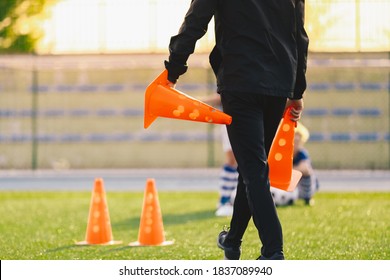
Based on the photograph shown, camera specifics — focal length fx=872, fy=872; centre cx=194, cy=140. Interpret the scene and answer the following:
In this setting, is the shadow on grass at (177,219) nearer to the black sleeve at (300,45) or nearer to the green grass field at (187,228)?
the green grass field at (187,228)

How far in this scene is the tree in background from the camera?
2822cm

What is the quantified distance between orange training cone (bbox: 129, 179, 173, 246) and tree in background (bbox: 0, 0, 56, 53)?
21.9 metres

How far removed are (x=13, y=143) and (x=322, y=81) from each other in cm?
668

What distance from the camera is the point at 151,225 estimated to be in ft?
21.6

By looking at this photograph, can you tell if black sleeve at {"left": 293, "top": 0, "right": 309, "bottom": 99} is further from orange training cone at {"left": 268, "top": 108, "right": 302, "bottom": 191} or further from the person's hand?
orange training cone at {"left": 268, "top": 108, "right": 302, "bottom": 191}

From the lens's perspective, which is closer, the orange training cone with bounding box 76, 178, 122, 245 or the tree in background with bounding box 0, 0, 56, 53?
the orange training cone with bounding box 76, 178, 122, 245

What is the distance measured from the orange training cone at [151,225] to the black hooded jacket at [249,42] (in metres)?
2.21

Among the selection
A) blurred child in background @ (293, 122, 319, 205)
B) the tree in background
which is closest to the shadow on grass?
blurred child in background @ (293, 122, 319, 205)

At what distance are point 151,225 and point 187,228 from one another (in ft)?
3.68

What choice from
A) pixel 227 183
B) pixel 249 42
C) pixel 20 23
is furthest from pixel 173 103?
pixel 20 23

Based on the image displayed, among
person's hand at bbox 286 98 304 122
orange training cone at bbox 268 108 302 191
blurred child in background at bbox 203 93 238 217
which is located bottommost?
blurred child in background at bbox 203 93 238 217

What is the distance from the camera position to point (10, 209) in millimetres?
9680
